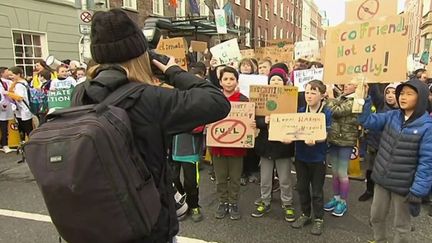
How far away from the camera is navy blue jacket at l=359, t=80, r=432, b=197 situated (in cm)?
294

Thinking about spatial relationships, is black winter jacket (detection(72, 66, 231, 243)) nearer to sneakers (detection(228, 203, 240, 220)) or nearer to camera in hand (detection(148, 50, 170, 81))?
camera in hand (detection(148, 50, 170, 81))

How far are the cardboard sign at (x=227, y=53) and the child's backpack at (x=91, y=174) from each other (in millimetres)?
6240

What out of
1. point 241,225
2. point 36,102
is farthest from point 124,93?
point 36,102

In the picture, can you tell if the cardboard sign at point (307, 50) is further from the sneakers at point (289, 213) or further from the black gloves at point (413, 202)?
the black gloves at point (413, 202)

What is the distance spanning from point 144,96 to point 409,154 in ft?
8.00

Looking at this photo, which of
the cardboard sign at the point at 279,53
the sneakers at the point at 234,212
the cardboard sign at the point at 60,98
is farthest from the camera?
the cardboard sign at the point at 279,53

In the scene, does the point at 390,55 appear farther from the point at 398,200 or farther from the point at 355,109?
the point at 398,200

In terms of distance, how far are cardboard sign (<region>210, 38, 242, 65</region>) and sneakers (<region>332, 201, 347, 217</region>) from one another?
405cm

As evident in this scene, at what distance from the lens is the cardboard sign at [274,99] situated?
158 inches

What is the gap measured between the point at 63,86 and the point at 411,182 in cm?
579

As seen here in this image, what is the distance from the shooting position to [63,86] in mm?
6652

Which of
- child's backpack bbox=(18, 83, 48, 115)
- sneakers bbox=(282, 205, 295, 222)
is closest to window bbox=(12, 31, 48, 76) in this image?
child's backpack bbox=(18, 83, 48, 115)

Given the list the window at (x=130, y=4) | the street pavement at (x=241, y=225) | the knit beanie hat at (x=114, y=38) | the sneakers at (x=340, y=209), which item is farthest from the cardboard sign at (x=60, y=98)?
the window at (x=130, y=4)

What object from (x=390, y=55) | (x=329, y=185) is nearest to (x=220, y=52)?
(x=329, y=185)
